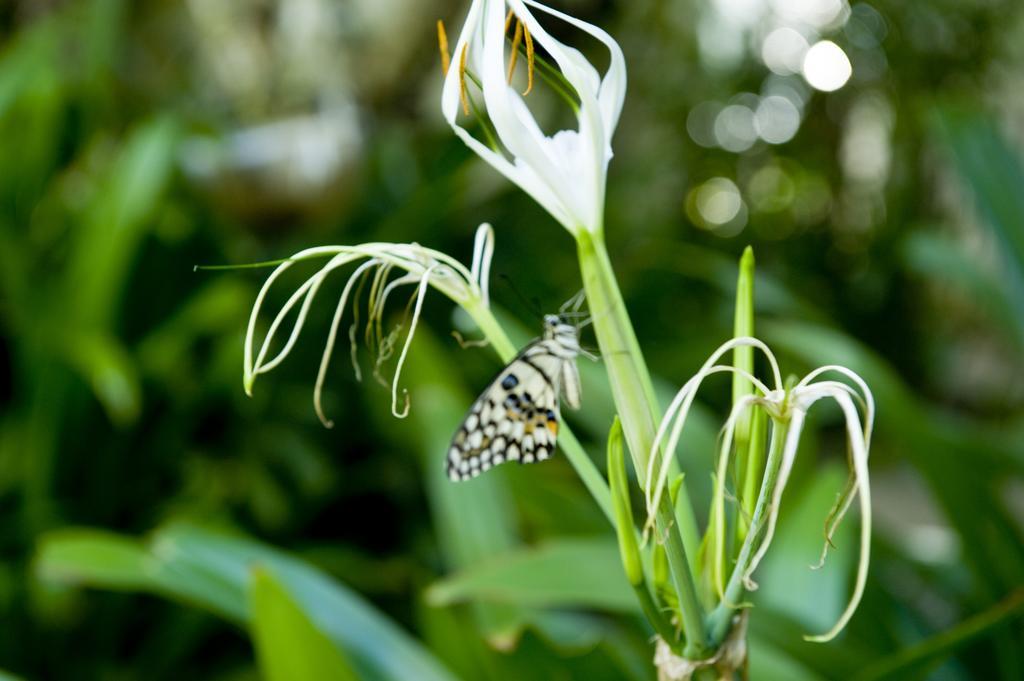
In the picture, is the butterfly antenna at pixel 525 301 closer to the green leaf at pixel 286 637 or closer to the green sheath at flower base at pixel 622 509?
the green sheath at flower base at pixel 622 509

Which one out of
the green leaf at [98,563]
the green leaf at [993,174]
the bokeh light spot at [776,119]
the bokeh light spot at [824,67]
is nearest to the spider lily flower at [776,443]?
the green leaf at [98,563]

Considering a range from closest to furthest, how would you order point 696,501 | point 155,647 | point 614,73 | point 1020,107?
point 614,73 < point 696,501 < point 155,647 < point 1020,107

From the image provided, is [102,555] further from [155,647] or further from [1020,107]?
[1020,107]

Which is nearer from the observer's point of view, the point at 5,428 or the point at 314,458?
the point at 5,428

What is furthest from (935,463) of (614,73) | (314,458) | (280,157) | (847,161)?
(847,161)

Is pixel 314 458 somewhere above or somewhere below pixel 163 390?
below
